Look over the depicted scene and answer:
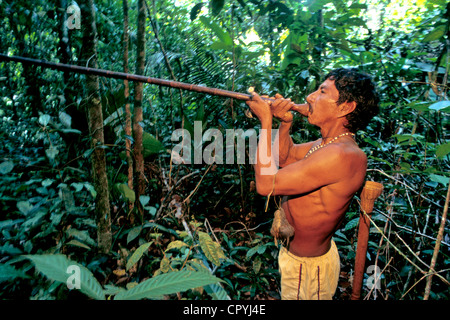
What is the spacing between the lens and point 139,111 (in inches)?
79.4

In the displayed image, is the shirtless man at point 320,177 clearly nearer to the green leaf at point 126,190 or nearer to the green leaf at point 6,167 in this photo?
the green leaf at point 126,190

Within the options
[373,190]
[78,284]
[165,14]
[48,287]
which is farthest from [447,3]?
[165,14]

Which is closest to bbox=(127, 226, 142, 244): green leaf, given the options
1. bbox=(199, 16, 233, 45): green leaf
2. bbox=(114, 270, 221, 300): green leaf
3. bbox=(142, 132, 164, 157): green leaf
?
bbox=(142, 132, 164, 157): green leaf

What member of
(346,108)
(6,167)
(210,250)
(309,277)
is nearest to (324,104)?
(346,108)

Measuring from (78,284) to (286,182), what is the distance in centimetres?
88

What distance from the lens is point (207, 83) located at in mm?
2898

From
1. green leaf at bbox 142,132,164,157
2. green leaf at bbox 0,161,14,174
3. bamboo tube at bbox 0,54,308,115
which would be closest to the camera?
bamboo tube at bbox 0,54,308,115

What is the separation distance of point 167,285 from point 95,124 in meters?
1.34

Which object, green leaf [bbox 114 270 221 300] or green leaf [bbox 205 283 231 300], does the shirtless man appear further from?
green leaf [bbox 114 270 221 300]

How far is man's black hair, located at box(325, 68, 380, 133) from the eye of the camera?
48.6 inches

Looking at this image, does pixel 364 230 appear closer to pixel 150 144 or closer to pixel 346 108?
pixel 346 108

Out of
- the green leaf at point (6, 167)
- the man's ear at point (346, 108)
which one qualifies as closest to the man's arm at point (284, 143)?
the man's ear at point (346, 108)

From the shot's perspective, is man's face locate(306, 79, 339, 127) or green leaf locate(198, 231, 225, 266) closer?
man's face locate(306, 79, 339, 127)

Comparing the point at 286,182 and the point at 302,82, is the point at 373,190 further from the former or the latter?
the point at 302,82
